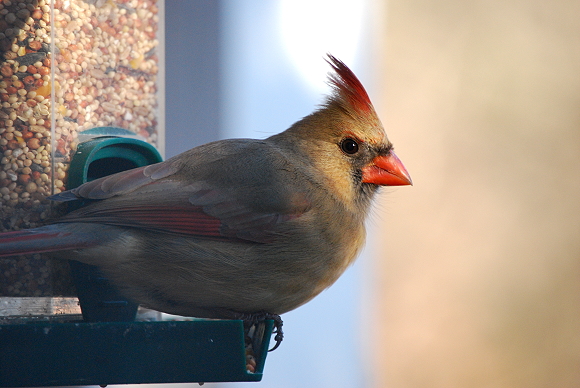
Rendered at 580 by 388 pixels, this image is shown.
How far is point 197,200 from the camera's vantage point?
2.33m

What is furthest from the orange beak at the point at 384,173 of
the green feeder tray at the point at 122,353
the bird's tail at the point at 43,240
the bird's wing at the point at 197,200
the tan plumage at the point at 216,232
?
the bird's tail at the point at 43,240

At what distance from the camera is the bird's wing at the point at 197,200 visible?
2.25 meters

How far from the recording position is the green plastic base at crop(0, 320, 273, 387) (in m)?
1.84

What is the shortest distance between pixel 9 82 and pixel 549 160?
4.63m

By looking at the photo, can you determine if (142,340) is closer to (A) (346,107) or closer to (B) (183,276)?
(B) (183,276)

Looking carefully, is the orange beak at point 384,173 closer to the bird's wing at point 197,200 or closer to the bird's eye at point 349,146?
the bird's eye at point 349,146

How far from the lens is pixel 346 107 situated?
8.83 ft

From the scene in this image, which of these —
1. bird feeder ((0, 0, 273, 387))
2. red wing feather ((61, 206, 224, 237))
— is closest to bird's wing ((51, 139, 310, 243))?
red wing feather ((61, 206, 224, 237))

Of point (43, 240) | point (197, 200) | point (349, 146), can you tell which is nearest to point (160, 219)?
point (197, 200)

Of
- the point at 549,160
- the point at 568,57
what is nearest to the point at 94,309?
the point at 549,160

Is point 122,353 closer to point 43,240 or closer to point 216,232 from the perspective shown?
point 43,240

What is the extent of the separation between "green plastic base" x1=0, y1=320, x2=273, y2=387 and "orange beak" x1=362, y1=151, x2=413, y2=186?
3.19ft

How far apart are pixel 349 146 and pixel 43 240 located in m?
1.18

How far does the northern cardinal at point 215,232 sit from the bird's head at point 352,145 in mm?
121
